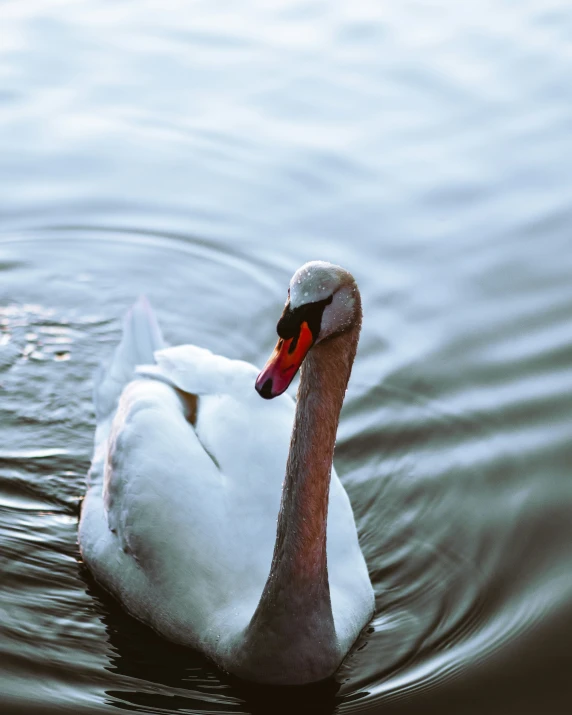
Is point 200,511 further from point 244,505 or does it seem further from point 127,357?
point 127,357

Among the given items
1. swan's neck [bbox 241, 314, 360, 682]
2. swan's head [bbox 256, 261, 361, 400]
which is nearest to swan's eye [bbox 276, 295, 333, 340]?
swan's head [bbox 256, 261, 361, 400]

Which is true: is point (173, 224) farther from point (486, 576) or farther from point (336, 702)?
point (336, 702)

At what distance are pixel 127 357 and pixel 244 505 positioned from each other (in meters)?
1.81

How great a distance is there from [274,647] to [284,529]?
485mm

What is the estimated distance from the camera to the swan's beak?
424 centimetres

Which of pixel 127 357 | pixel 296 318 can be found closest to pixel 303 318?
pixel 296 318

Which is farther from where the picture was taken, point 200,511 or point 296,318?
point 200,511

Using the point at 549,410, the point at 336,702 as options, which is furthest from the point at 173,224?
the point at 336,702

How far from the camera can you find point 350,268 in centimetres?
858

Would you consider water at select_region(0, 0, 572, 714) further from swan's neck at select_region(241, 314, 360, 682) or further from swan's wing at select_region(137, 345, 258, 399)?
swan's wing at select_region(137, 345, 258, 399)

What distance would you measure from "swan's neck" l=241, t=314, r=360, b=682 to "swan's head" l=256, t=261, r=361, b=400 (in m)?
0.25

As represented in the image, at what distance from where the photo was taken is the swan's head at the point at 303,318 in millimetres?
4270

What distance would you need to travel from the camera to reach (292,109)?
1071 centimetres

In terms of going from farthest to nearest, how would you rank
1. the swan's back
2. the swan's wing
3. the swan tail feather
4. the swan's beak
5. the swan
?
the swan tail feather → the swan's wing → the swan's back → the swan → the swan's beak
